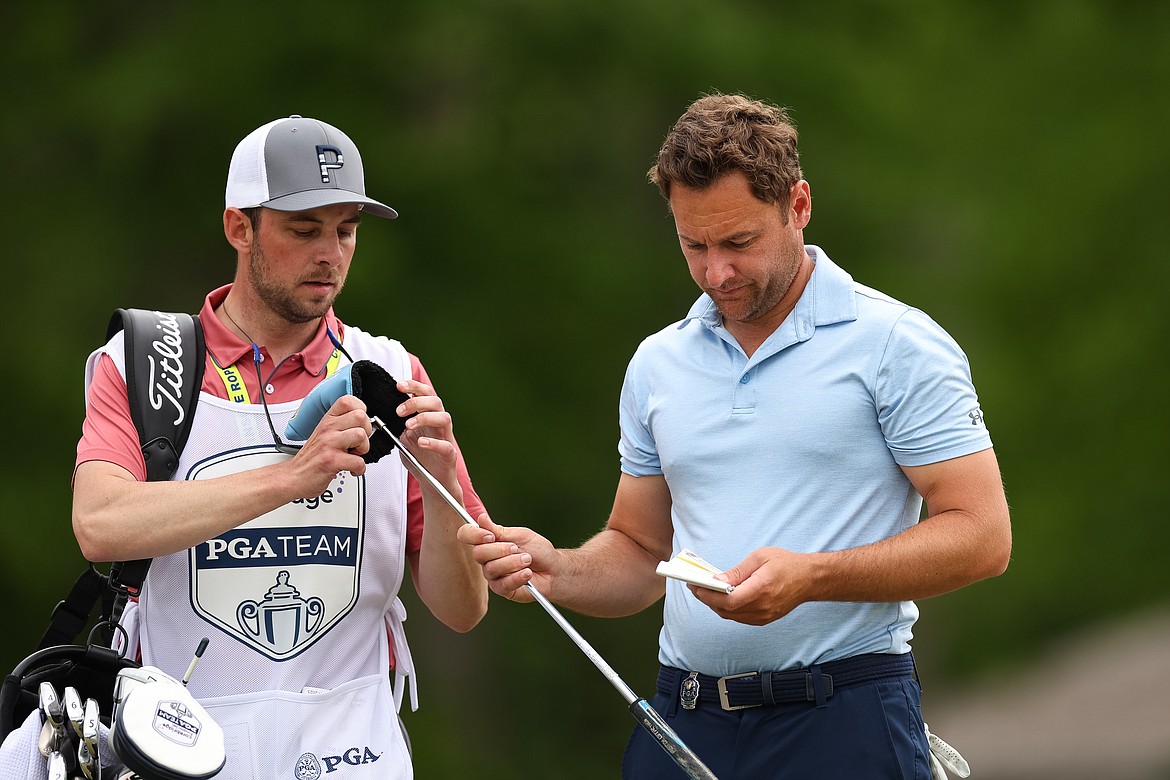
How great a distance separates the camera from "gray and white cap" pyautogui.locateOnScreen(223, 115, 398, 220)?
387cm

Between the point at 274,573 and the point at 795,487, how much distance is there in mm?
1218

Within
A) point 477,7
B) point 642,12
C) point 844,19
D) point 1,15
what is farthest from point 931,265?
point 1,15

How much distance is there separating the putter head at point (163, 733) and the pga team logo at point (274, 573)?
1.11ft

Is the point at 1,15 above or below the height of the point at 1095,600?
above

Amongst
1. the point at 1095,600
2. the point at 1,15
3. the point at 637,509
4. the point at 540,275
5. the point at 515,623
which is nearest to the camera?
the point at 637,509

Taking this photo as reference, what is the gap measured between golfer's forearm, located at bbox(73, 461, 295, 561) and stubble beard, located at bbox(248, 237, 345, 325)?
471 millimetres

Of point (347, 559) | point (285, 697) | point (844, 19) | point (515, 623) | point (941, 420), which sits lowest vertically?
point (515, 623)

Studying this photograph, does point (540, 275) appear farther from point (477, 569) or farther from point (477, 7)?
point (477, 569)

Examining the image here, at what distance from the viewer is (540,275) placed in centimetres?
1141

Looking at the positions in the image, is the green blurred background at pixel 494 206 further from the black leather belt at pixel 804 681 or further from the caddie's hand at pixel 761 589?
the caddie's hand at pixel 761 589

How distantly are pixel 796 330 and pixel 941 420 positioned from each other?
16.2 inches

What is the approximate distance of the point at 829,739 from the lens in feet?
11.8

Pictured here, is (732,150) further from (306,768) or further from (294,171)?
(306,768)

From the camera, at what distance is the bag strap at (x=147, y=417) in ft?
12.2
